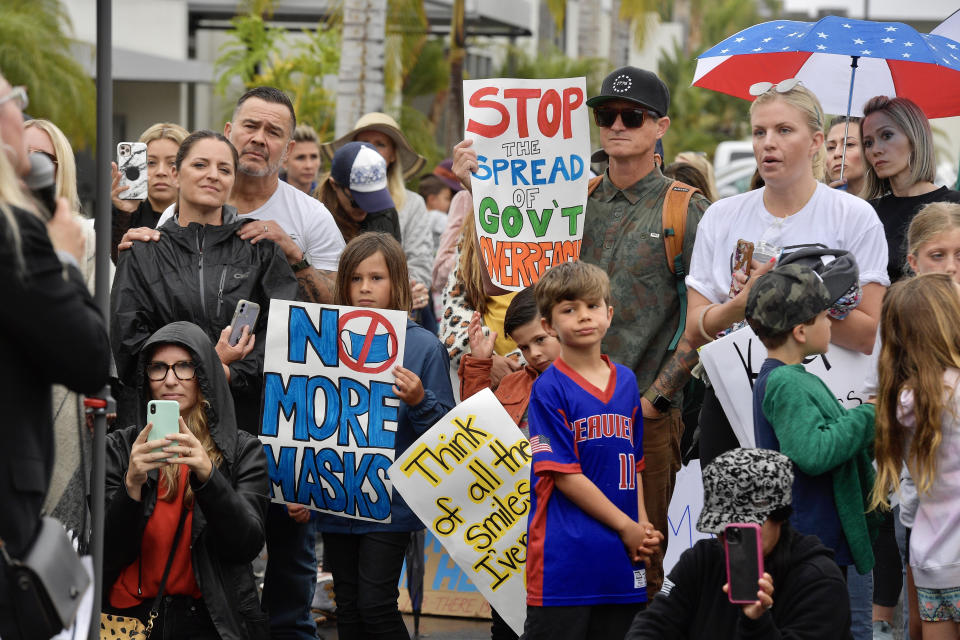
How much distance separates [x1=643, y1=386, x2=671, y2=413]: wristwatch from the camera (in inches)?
213

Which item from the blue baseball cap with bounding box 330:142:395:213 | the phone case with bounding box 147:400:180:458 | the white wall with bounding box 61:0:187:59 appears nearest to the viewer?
the phone case with bounding box 147:400:180:458

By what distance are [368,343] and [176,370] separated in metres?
0.86

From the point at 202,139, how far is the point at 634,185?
6.26 feet

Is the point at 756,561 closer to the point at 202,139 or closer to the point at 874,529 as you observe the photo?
the point at 874,529

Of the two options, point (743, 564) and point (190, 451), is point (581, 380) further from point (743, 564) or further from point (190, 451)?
point (190, 451)

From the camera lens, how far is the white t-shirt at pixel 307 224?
21.2 feet

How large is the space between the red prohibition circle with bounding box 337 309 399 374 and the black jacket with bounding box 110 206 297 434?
407 mm

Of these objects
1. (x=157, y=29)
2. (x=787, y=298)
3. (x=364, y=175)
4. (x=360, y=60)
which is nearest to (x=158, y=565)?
(x=787, y=298)

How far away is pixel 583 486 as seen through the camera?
15.3ft

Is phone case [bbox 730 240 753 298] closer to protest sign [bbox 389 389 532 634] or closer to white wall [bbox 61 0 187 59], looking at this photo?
protest sign [bbox 389 389 532 634]

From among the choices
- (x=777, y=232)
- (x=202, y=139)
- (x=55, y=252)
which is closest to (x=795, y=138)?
(x=777, y=232)

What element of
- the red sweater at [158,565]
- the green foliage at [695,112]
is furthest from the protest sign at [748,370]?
the green foliage at [695,112]

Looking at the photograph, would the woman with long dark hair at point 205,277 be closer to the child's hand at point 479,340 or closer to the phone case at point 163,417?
the child's hand at point 479,340

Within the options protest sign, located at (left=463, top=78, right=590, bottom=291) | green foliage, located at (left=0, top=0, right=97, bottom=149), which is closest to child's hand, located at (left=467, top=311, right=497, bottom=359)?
protest sign, located at (left=463, top=78, right=590, bottom=291)
